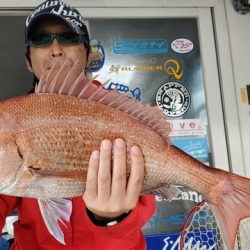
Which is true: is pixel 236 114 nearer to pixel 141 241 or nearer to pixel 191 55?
pixel 191 55

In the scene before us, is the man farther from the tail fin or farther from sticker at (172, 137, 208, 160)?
sticker at (172, 137, 208, 160)

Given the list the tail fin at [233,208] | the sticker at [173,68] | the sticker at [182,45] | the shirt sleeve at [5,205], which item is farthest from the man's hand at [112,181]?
the sticker at [182,45]

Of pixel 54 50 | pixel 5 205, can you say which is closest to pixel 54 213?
pixel 5 205

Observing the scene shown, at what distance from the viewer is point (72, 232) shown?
1.60 m

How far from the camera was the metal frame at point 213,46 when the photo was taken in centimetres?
272

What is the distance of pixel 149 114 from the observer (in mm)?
1285

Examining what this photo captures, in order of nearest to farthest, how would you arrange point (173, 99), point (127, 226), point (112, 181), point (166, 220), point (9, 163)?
point (9, 163) → point (112, 181) → point (127, 226) → point (166, 220) → point (173, 99)

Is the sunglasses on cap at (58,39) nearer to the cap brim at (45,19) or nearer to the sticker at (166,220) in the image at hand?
the cap brim at (45,19)

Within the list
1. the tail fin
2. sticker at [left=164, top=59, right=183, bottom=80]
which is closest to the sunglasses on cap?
the tail fin

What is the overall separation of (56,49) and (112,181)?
70 centimetres

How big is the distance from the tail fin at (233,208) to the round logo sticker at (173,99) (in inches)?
59.0

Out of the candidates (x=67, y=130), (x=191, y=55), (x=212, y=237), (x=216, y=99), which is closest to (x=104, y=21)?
(x=191, y=55)

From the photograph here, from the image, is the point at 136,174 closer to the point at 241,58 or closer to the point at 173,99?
the point at 173,99

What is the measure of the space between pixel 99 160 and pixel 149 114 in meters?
0.21
